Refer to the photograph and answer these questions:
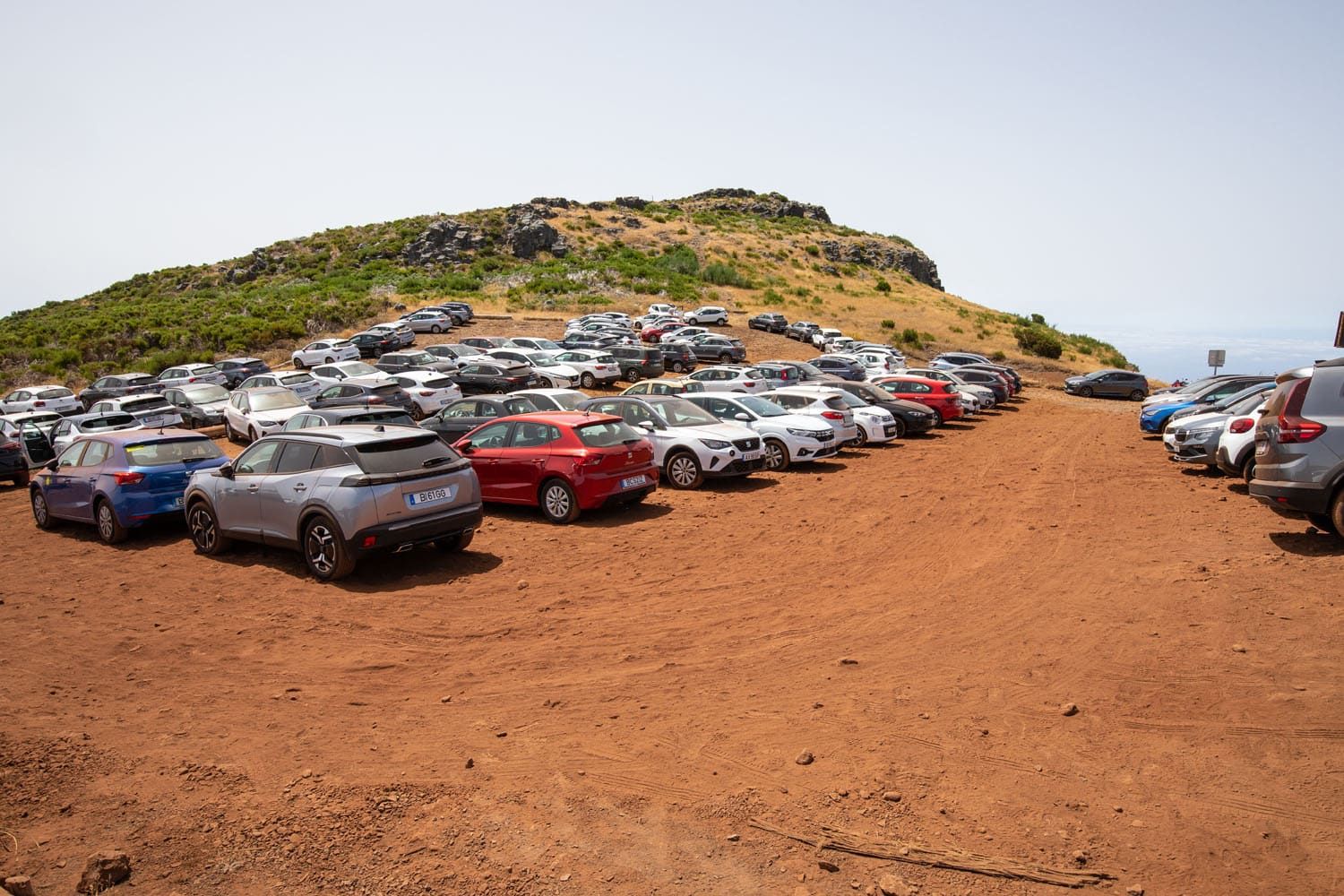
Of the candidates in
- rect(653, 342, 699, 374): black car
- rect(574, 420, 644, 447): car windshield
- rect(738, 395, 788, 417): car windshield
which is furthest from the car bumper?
rect(653, 342, 699, 374): black car

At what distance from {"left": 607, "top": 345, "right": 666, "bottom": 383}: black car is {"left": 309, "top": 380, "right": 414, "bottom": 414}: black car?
11.2 meters

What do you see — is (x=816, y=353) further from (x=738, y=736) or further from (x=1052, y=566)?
(x=738, y=736)

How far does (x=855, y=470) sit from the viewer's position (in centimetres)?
1734

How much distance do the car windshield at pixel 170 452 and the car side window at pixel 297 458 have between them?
305cm

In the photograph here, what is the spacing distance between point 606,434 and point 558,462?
2.78 feet

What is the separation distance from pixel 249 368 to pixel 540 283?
124 ft

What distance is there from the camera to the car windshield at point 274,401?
859 inches

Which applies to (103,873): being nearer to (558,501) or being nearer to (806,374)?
(558,501)

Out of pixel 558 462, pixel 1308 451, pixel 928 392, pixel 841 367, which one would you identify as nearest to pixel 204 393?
pixel 558 462

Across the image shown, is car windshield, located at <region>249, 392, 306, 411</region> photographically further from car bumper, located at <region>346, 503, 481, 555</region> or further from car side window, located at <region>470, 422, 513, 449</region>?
car bumper, located at <region>346, 503, 481, 555</region>

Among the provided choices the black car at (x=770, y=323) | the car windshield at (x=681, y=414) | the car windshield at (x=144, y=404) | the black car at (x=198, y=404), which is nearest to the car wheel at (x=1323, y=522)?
the car windshield at (x=681, y=414)

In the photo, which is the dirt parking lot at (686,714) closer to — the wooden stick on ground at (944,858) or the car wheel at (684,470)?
the wooden stick on ground at (944,858)

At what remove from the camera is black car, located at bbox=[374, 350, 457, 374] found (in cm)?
2994

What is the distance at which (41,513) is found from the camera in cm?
1342
